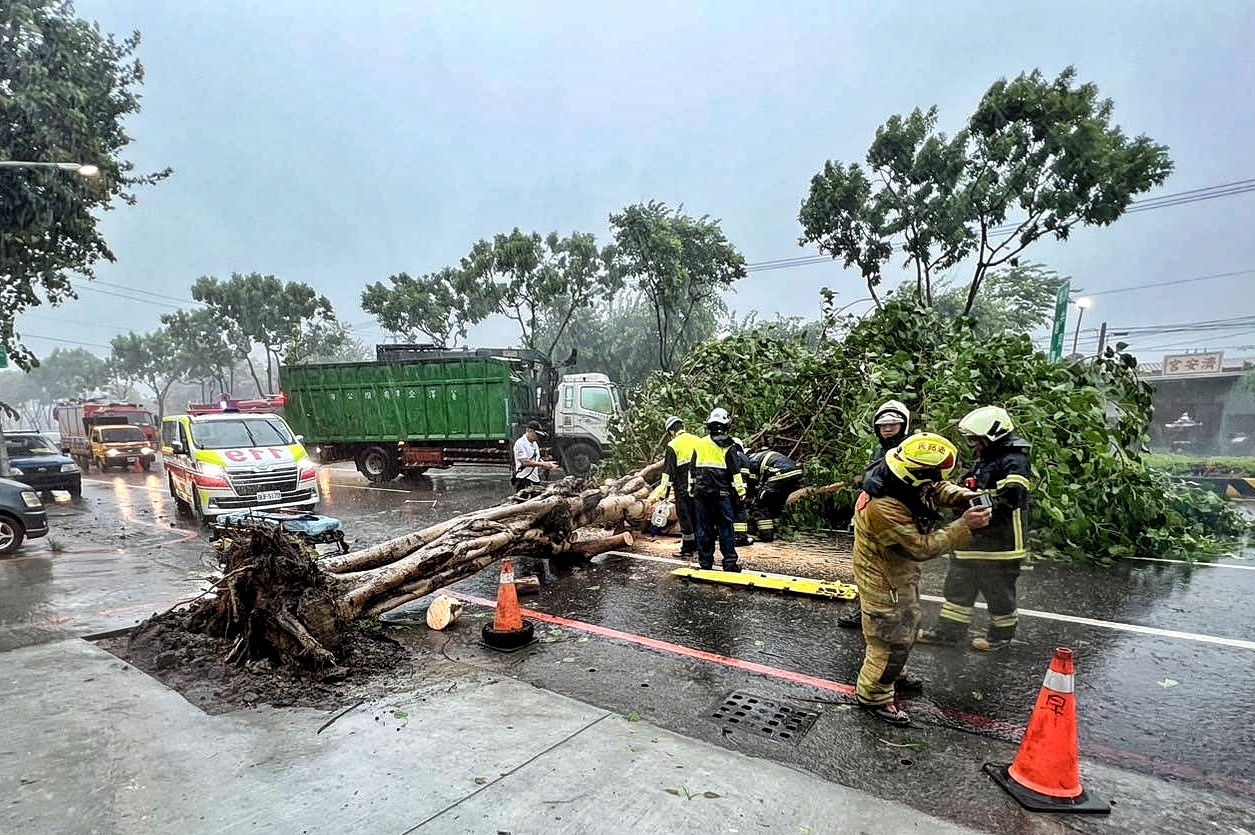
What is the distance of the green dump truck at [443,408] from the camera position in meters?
14.5

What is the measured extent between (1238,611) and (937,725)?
3.69 meters

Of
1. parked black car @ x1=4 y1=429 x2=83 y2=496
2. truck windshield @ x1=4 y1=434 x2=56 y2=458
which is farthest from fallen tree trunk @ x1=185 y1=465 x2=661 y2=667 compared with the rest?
truck windshield @ x1=4 y1=434 x2=56 y2=458

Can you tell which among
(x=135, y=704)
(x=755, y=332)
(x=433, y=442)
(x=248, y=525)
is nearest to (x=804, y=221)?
(x=755, y=332)

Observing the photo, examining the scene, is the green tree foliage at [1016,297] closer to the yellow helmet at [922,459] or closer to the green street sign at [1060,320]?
the green street sign at [1060,320]

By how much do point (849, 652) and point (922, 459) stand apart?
173 cm

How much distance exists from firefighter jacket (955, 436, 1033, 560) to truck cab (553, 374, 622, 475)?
10336 millimetres

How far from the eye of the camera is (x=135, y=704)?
3.69 m

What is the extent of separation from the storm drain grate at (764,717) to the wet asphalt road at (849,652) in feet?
0.26

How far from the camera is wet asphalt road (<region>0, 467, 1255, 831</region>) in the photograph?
3154mm

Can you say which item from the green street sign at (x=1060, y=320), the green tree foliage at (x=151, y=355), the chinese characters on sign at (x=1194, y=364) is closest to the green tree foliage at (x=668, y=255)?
the green street sign at (x=1060, y=320)

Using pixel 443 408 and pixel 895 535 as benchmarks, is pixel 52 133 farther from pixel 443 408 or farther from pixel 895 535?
pixel 895 535

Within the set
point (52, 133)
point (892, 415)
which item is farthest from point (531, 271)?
point (892, 415)

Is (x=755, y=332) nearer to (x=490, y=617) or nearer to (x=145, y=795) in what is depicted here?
(x=490, y=617)

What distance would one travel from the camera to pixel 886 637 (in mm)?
3457
